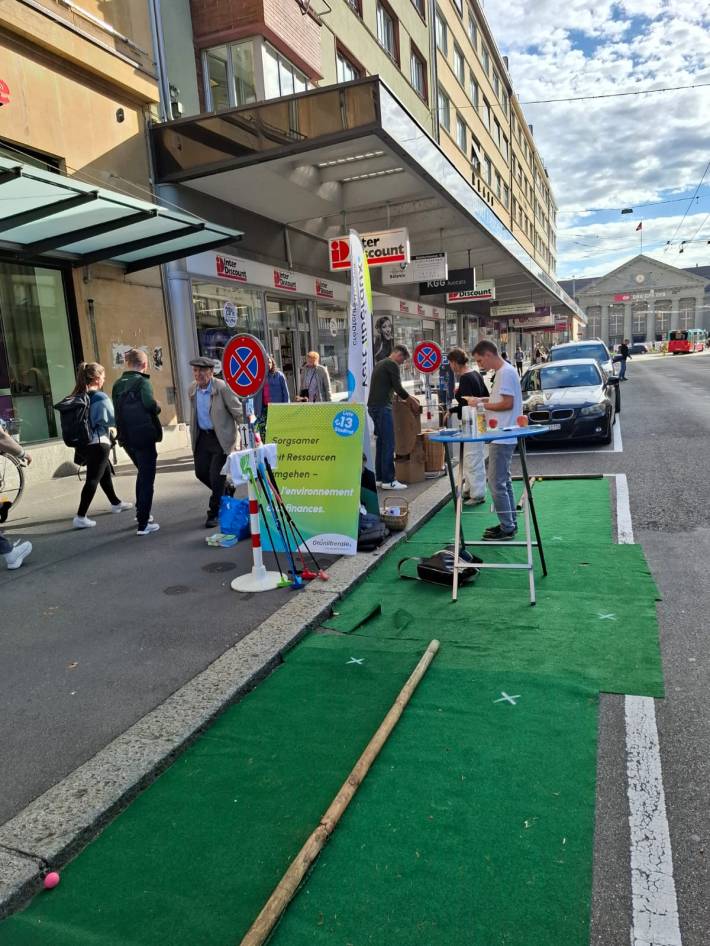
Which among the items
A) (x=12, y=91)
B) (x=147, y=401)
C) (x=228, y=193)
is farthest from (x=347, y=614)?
(x=228, y=193)

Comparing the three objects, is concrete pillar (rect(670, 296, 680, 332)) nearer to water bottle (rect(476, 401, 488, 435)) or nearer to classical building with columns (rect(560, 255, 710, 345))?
classical building with columns (rect(560, 255, 710, 345))

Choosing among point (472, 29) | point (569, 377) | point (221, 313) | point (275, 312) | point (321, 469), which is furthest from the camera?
point (472, 29)

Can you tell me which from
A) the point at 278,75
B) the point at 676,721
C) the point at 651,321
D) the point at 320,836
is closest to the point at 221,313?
the point at 278,75

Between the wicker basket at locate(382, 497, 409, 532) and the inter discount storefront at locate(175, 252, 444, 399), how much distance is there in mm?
7511

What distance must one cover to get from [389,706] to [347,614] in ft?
4.47

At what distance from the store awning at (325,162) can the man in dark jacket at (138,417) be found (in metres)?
5.85

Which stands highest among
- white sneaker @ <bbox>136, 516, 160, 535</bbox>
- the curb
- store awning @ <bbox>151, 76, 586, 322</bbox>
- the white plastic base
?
store awning @ <bbox>151, 76, 586, 322</bbox>

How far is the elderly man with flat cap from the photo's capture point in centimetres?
670

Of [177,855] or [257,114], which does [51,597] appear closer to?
[177,855]

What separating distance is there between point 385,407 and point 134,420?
10.8 feet

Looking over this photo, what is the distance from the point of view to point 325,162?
40.4 ft

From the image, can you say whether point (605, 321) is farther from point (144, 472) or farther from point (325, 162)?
point (144, 472)

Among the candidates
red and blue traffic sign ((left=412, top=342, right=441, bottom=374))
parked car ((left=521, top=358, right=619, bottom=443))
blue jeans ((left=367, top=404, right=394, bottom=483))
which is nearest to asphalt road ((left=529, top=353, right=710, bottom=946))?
parked car ((left=521, top=358, right=619, bottom=443))

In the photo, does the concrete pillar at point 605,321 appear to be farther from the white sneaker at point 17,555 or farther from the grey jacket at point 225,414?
the white sneaker at point 17,555
